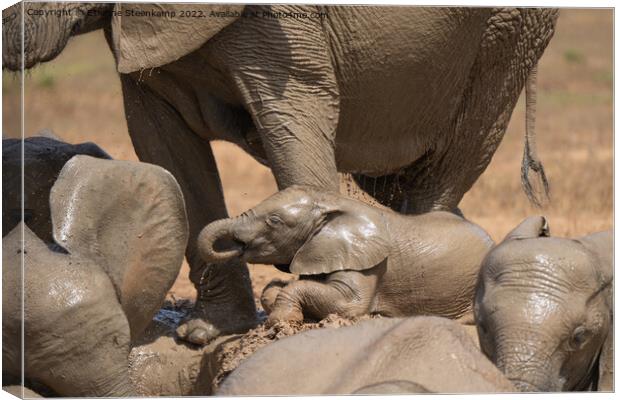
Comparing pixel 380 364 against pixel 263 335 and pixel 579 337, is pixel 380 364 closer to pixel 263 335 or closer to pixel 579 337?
pixel 579 337

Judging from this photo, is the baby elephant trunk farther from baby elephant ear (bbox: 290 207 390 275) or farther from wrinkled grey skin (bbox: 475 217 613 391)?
wrinkled grey skin (bbox: 475 217 613 391)

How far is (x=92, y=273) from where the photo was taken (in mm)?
4293

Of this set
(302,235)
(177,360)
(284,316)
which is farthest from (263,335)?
(177,360)

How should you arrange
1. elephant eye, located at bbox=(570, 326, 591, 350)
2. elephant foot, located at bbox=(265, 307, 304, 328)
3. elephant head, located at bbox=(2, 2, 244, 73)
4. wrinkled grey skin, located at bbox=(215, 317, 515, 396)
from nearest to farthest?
wrinkled grey skin, located at bbox=(215, 317, 515, 396) < elephant eye, located at bbox=(570, 326, 591, 350) < elephant head, located at bbox=(2, 2, 244, 73) < elephant foot, located at bbox=(265, 307, 304, 328)

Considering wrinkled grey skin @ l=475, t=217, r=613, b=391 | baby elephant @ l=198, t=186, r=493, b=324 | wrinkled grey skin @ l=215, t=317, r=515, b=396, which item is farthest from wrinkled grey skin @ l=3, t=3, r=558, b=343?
wrinkled grey skin @ l=215, t=317, r=515, b=396

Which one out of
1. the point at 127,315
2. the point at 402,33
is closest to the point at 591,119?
the point at 402,33

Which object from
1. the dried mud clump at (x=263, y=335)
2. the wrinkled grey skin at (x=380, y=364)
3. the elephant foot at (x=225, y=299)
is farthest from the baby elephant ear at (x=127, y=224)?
the wrinkled grey skin at (x=380, y=364)

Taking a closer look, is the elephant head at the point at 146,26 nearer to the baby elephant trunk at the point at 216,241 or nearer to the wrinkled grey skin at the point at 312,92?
the wrinkled grey skin at the point at 312,92

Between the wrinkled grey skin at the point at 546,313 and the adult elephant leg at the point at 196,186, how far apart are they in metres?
1.54

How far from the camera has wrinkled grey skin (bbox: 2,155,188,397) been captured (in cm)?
417

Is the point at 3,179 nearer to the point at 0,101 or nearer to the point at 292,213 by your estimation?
the point at 0,101

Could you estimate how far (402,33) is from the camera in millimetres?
5074

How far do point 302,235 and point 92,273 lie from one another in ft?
2.79

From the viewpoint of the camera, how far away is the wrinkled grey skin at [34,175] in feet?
14.5
